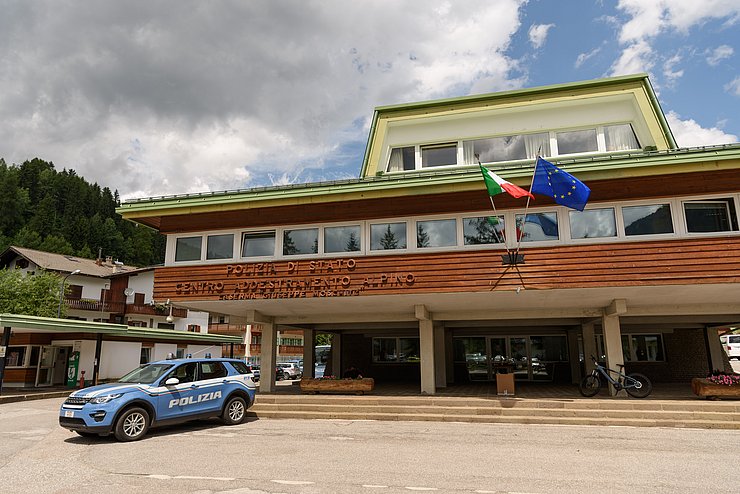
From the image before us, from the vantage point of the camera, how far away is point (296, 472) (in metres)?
7.56

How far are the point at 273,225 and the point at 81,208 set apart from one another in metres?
88.3

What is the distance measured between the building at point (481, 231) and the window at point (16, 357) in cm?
1612

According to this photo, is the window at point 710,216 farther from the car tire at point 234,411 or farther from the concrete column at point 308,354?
the concrete column at point 308,354

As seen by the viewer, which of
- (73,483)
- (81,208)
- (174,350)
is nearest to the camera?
(73,483)

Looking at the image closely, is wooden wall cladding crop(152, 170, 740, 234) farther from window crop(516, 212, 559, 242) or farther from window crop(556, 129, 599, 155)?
window crop(556, 129, 599, 155)

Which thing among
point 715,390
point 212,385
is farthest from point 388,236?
point 715,390

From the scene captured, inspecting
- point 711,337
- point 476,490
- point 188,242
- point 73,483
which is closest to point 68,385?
point 188,242

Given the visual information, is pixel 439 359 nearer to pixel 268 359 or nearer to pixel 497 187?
pixel 268 359

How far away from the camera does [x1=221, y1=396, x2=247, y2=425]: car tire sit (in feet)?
41.0

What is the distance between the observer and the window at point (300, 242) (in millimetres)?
15141

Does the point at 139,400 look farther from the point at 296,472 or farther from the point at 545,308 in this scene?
the point at 545,308

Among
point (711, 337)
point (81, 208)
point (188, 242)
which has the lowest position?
point (711, 337)

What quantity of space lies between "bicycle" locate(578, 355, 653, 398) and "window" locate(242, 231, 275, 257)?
33.3 feet

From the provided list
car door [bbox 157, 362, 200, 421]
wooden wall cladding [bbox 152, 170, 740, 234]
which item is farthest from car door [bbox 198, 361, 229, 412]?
wooden wall cladding [bbox 152, 170, 740, 234]
